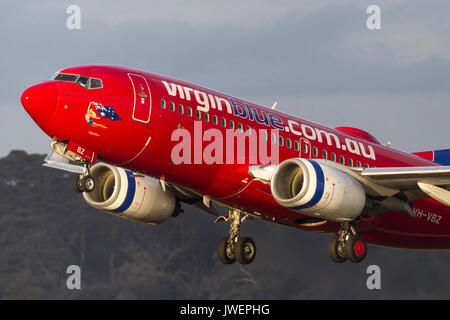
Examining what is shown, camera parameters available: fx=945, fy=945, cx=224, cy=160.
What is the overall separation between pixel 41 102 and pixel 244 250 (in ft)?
32.4

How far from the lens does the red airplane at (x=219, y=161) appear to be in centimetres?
2850

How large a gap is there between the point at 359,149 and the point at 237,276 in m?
→ 30.2

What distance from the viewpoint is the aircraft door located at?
28753 mm

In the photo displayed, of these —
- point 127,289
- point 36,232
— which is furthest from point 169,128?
point 36,232

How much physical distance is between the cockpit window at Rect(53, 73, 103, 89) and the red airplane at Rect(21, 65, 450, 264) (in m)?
0.04

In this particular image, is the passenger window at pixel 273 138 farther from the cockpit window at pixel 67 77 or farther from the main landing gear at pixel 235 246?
the cockpit window at pixel 67 77

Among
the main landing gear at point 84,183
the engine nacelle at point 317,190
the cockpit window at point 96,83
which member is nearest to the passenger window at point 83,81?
the cockpit window at point 96,83

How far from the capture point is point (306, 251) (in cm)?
4703

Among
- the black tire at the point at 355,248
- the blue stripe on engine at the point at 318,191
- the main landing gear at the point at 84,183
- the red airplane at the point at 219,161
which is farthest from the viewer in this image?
the black tire at the point at 355,248

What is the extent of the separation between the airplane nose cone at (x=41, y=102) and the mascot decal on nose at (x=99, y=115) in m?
1.02

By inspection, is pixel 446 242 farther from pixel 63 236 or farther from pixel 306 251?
pixel 63 236

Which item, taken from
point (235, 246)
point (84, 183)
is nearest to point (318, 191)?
point (235, 246)

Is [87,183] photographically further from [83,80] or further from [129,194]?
[129,194]

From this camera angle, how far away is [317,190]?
29.5 metres
